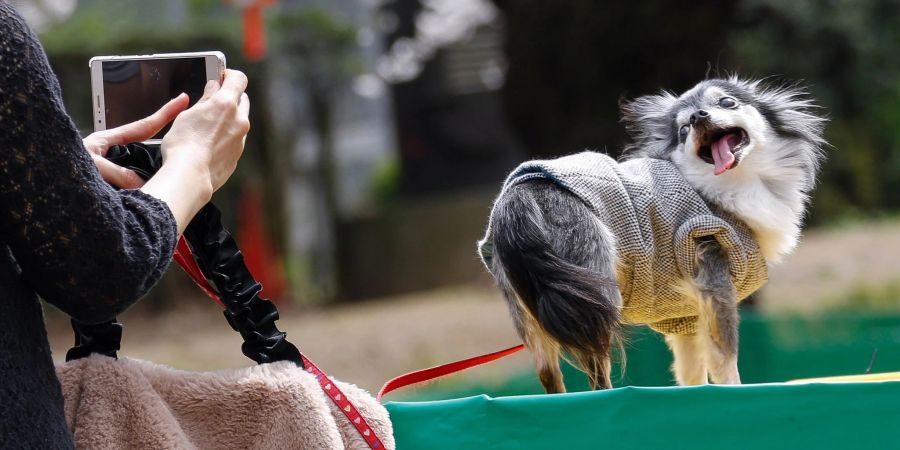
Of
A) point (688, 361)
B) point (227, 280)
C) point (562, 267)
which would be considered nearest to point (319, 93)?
point (688, 361)

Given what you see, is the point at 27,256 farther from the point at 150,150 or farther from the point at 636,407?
the point at 636,407

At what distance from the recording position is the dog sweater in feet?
5.49

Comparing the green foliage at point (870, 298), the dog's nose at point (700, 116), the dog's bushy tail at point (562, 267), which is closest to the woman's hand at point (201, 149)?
the dog's bushy tail at point (562, 267)

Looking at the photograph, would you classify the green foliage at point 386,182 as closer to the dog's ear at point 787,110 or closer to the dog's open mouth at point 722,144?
the dog's ear at point 787,110

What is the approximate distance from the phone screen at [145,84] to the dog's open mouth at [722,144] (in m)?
0.91

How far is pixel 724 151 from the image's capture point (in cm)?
172

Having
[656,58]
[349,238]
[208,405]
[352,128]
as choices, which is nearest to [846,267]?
[656,58]

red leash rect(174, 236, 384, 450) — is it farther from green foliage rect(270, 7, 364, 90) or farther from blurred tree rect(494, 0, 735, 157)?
green foliage rect(270, 7, 364, 90)

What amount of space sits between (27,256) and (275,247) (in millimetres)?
7119

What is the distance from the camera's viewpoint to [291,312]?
26.1ft

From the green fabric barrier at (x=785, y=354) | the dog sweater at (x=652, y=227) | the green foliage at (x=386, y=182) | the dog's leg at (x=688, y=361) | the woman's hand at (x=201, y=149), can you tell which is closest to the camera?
the woman's hand at (x=201, y=149)

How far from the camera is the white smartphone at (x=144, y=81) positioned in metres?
1.33

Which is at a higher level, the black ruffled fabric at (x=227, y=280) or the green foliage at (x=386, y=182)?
the black ruffled fabric at (x=227, y=280)

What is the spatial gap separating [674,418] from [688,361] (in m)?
0.55
